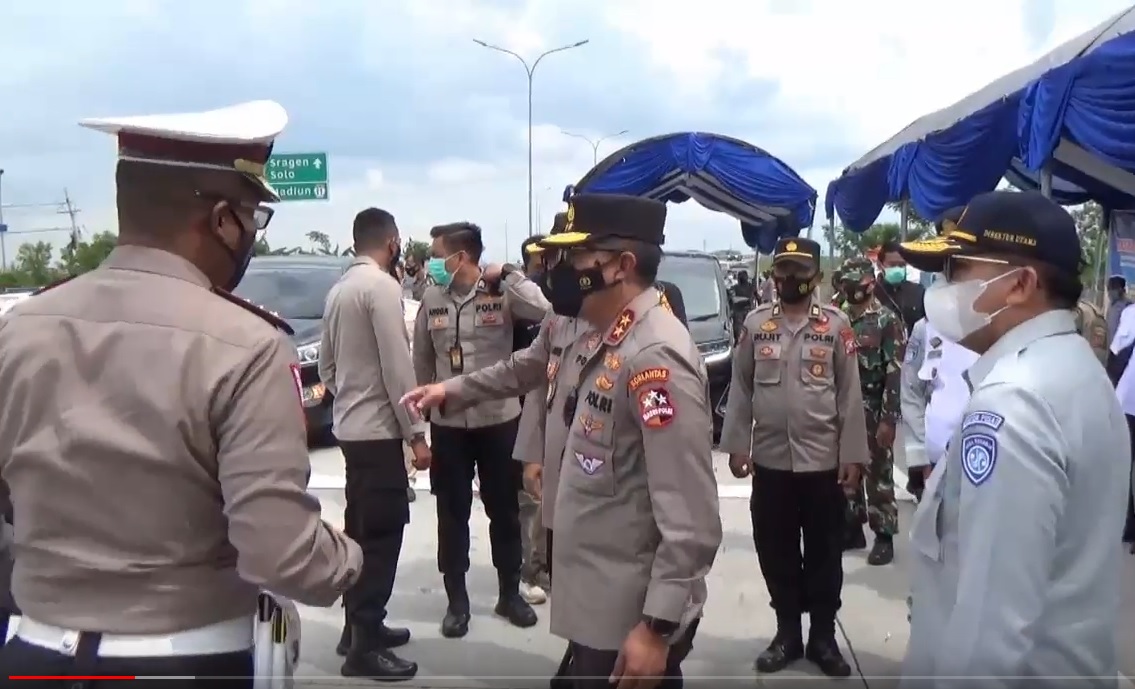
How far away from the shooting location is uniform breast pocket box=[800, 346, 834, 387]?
4105 mm

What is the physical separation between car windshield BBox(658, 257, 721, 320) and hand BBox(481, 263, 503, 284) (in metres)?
5.30

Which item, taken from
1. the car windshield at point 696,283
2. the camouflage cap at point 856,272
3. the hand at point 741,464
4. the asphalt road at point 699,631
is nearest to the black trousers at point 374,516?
the asphalt road at point 699,631

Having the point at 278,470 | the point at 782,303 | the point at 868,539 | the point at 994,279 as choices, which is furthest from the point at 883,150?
the point at 278,470

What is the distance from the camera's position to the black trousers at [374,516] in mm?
3965

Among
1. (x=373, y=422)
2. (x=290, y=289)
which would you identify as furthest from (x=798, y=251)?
(x=290, y=289)

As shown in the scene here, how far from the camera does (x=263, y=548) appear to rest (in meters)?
1.64

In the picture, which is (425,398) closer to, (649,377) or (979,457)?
(649,377)

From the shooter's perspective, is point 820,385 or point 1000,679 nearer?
point 1000,679

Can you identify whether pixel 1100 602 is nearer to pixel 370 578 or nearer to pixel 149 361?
pixel 149 361

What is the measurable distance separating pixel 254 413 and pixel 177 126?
0.54m

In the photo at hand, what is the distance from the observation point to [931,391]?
4473mm

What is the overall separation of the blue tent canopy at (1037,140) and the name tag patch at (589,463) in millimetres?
4197

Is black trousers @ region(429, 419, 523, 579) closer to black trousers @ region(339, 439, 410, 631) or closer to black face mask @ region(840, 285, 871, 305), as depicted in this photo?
black trousers @ region(339, 439, 410, 631)

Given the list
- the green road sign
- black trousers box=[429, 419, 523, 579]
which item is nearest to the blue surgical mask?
black trousers box=[429, 419, 523, 579]
